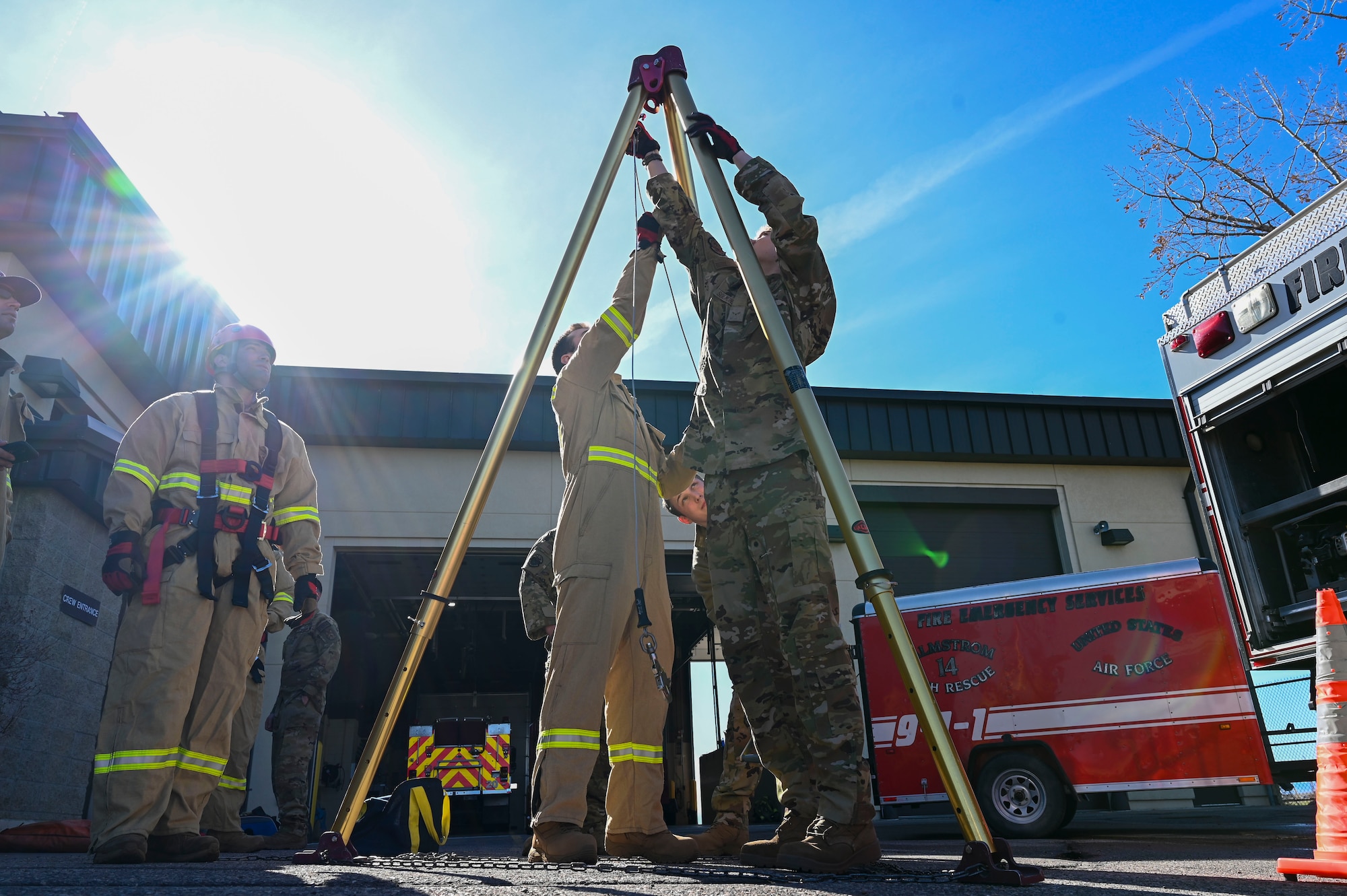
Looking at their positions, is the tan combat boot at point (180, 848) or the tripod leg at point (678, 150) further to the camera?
the tripod leg at point (678, 150)

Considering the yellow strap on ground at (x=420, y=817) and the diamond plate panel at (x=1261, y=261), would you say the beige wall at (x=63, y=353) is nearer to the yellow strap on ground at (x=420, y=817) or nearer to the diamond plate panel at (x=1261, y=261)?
the yellow strap on ground at (x=420, y=817)

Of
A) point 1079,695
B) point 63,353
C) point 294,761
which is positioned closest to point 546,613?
point 294,761

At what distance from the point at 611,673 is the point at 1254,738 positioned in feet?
21.3

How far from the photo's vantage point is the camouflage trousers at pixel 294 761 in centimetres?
679

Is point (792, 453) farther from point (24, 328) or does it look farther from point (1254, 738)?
point (24, 328)

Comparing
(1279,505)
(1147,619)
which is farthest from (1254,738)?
(1279,505)

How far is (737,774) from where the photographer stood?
4.95 m

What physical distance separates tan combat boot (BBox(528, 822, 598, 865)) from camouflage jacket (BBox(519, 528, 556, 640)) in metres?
1.94

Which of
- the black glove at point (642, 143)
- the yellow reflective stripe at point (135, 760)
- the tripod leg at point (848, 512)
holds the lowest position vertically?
the yellow reflective stripe at point (135, 760)

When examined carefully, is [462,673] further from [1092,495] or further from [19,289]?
[19,289]

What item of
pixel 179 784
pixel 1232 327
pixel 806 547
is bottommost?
pixel 179 784

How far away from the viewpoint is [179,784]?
3803 millimetres

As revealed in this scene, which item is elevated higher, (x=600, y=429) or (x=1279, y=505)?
(x=600, y=429)

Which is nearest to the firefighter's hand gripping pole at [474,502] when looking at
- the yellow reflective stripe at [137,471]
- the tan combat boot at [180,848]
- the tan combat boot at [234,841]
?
the tan combat boot at [180,848]
